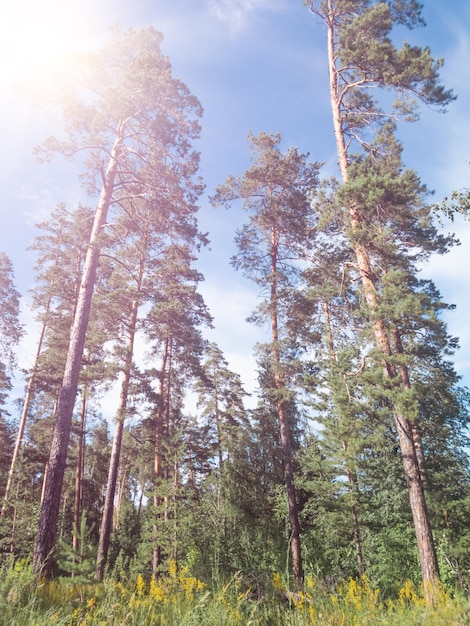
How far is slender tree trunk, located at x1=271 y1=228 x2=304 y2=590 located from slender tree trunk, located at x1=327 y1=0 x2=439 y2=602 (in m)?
5.08

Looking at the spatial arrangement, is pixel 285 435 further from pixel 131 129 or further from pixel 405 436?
pixel 131 129

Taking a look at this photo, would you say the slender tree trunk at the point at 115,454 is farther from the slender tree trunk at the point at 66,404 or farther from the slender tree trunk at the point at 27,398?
the slender tree trunk at the point at 27,398

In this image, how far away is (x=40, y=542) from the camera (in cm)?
641

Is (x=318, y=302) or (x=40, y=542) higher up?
(x=318, y=302)

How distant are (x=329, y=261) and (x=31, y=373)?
581 inches

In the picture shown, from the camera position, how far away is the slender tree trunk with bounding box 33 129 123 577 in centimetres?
644

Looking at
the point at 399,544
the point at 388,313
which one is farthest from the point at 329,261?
the point at 399,544

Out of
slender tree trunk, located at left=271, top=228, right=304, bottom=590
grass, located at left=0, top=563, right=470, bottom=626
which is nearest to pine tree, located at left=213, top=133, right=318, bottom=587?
slender tree trunk, located at left=271, top=228, right=304, bottom=590

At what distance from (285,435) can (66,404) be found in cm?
853

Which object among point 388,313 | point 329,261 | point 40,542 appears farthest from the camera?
point 329,261

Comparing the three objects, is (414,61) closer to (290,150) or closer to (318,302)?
(290,150)

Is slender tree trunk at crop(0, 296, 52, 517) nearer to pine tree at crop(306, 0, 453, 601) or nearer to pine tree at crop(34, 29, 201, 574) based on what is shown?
pine tree at crop(34, 29, 201, 574)

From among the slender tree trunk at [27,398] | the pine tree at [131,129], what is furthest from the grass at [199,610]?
the slender tree trunk at [27,398]

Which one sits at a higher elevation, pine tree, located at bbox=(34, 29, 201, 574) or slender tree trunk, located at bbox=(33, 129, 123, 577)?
pine tree, located at bbox=(34, 29, 201, 574)
